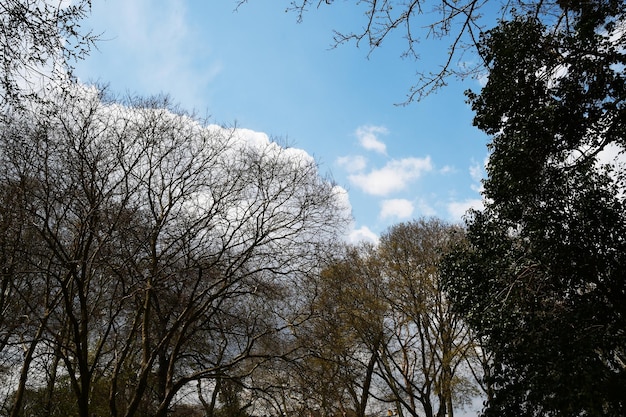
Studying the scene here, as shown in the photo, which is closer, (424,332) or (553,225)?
(553,225)

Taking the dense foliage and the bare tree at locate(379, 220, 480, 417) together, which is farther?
the bare tree at locate(379, 220, 480, 417)

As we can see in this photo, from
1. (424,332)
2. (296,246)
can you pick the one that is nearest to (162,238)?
(296,246)

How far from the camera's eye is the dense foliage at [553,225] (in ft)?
23.2

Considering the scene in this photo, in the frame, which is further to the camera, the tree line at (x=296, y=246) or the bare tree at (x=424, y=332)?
the bare tree at (x=424, y=332)

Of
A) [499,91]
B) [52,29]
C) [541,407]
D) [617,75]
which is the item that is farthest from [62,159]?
[541,407]

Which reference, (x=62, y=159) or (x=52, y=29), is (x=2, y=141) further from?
(x=52, y=29)

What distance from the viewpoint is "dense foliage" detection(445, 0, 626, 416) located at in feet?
23.2

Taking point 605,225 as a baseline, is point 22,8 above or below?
below

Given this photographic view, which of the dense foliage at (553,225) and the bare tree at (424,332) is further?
the bare tree at (424,332)

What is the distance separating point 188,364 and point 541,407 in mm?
9414

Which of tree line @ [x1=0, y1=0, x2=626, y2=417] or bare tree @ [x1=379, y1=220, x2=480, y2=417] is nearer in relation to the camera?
tree line @ [x1=0, y1=0, x2=626, y2=417]

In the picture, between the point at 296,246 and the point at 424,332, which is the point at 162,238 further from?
the point at 424,332

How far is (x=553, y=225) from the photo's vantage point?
30.5ft

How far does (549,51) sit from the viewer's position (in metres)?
6.84
